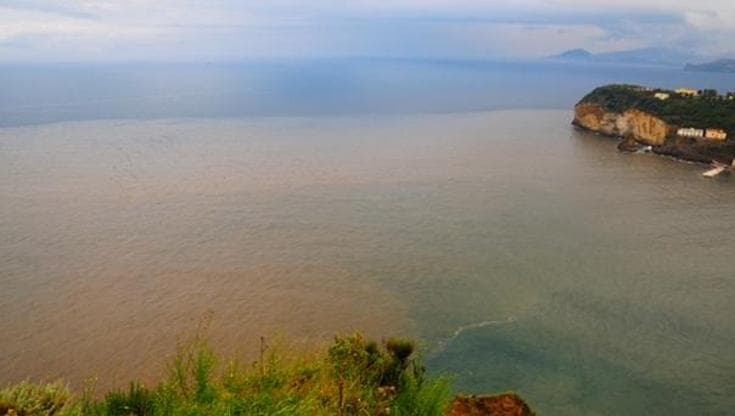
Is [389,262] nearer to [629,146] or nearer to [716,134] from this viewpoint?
[629,146]

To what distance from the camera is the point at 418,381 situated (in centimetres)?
575

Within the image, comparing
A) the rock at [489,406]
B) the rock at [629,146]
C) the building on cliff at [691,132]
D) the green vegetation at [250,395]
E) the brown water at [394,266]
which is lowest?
the brown water at [394,266]

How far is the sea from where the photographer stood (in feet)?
48.0

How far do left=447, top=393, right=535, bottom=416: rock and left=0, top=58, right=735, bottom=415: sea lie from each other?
162 centimetres

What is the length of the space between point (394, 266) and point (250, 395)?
1545 cm

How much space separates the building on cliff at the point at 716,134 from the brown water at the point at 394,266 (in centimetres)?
778

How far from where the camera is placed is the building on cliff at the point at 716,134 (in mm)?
43875

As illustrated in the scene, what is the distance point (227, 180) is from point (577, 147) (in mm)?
25694

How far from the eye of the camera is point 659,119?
47312 mm

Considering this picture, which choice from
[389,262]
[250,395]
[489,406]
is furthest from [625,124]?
[250,395]

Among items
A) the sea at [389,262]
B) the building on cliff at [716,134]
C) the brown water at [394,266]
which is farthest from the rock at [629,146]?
the brown water at [394,266]

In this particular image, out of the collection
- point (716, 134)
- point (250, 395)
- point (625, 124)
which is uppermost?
point (625, 124)

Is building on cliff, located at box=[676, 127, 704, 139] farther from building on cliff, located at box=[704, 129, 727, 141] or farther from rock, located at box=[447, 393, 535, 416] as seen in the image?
rock, located at box=[447, 393, 535, 416]

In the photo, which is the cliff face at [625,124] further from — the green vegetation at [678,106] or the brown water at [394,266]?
the brown water at [394,266]
